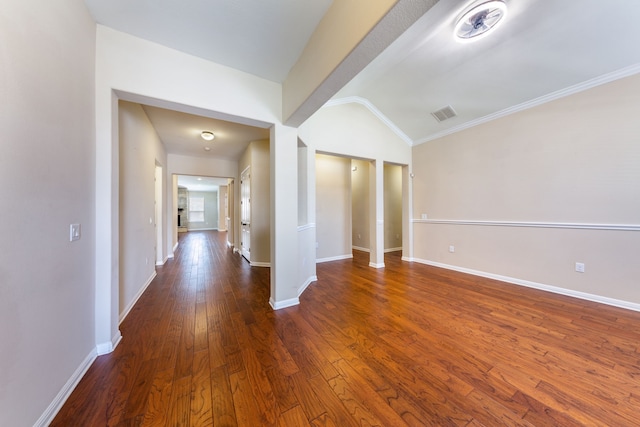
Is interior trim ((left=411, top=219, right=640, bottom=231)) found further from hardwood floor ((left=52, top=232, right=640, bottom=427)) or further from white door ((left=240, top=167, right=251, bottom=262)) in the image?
white door ((left=240, top=167, right=251, bottom=262))

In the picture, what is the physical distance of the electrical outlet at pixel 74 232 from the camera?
1.36 meters

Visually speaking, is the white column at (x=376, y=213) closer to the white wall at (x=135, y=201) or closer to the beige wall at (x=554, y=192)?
the beige wall at (x=554, y=192)

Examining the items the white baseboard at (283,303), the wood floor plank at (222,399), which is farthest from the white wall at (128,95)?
the white baseboard at (283,303)

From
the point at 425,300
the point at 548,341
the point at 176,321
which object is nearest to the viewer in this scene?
the point at 548,341

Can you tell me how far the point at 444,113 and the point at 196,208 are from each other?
1262 centimetres

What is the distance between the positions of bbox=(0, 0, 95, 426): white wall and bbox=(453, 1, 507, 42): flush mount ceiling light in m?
3.31

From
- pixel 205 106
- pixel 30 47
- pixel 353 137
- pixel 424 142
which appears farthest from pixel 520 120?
pixel 30 47

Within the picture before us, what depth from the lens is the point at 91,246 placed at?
1598mm

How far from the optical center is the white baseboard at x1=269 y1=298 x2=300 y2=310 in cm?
247

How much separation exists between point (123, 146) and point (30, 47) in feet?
4.60

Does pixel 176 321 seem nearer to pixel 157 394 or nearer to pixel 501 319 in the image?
pixel 157 394

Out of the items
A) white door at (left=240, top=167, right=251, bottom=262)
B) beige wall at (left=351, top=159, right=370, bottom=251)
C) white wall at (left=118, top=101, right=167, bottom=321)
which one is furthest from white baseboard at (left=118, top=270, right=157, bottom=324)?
beige wall at (left=351, top=159, right=370, bottom=251)

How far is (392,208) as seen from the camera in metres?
5.99

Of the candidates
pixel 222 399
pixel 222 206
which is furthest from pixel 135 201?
pixel 222 206
